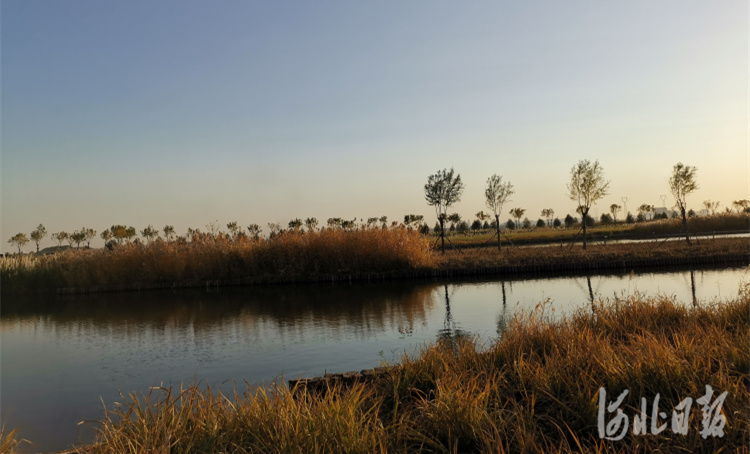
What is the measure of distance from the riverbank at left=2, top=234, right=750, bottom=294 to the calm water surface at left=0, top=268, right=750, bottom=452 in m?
2.31

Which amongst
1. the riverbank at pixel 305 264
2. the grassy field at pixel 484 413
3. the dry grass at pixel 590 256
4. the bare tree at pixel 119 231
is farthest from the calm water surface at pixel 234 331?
the bare tree at pixel 119 231

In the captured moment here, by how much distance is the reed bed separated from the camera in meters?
22.0

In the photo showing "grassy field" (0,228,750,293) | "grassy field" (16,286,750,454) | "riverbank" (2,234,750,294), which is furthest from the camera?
"grassy field" (0,228,750,293)

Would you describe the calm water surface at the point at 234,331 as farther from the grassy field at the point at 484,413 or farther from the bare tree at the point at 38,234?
the bare tree at the point at 38,234

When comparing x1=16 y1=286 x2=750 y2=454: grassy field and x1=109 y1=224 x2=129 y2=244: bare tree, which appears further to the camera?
x1=109 y1=224 x2=129 y2=244: bare tree

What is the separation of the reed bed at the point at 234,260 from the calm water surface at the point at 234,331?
278 centimetres

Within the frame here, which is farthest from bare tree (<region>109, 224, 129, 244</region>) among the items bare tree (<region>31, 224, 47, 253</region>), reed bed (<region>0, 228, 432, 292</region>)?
reed bed (<region>0, 228, 432, 292</region>)

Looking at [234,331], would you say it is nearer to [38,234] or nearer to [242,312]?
[242,312]

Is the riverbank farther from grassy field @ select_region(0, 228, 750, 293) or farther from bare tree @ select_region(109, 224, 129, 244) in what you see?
bare tree @ select_region(109, 224, 129, 244)

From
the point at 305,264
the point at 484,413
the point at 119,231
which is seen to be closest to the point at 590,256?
the point at 305,264

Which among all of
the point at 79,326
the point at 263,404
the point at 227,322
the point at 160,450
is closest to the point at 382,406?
the point at 263,404

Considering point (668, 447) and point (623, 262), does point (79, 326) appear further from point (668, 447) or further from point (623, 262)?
point (623, 262)

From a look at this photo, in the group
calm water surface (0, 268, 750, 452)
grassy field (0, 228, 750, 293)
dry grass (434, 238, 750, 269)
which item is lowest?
calm water surface (0, 268, 750, 452)

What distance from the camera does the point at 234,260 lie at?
23.7 metres
